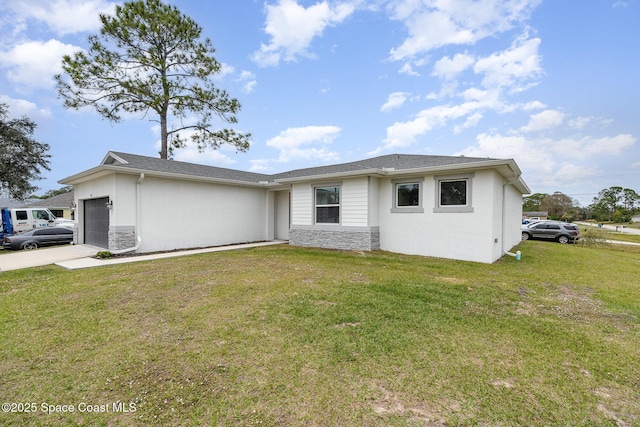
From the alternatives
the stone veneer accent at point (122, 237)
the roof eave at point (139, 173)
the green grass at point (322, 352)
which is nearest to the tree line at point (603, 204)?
the roof eave at point (139, 173)

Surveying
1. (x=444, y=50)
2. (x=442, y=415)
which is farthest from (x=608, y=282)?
(x=444, y=50)

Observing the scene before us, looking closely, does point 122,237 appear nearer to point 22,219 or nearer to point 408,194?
point 408,194

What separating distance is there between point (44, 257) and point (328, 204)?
10.3 m

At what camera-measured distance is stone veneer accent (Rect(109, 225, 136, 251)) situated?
962 centimetres

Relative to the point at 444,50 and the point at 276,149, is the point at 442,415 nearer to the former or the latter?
the point at 444,50

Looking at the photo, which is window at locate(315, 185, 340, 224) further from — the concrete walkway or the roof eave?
the concrete walkway

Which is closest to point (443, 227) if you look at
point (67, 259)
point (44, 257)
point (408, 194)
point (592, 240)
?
point (408, 194)

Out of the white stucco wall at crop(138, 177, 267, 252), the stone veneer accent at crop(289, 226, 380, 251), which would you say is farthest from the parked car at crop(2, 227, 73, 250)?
the stone veneer accent at crop(289, 226, 380, 251)

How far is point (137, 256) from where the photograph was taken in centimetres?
962

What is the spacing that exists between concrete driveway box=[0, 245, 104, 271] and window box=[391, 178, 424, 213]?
36.6 feet

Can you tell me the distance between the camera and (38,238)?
12758 millimetres

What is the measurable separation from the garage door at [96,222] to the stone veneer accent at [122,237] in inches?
44.9

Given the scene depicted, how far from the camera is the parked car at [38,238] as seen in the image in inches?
481

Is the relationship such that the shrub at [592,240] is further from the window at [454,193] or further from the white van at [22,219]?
the white van at [22,219]
